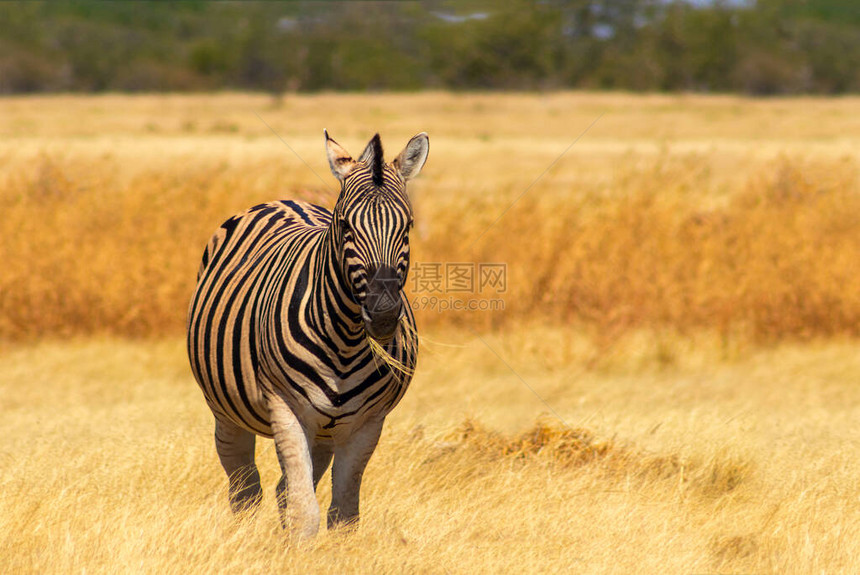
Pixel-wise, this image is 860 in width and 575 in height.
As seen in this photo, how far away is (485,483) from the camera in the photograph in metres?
5.63

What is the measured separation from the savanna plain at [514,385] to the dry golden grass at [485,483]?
0.07 ft

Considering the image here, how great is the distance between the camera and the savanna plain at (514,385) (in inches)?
180

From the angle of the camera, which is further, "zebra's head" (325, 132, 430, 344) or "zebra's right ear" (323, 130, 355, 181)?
"zebra's right ear" (323, 130, 355, 181)

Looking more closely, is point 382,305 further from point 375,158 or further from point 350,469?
point 350,469

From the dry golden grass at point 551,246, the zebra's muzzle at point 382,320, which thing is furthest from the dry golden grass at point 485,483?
the dry golden grass at point 551,246

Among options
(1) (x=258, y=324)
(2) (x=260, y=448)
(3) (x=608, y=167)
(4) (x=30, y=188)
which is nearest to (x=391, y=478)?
(2) (x=260, y=448)

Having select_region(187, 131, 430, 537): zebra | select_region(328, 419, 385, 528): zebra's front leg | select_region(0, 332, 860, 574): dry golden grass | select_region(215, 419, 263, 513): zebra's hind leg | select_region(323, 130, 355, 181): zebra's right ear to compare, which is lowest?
select_region(0, 332, 860, 574): dry golden grass

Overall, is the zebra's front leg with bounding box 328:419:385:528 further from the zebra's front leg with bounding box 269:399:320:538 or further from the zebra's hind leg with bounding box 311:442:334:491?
the zebra's hind leg with bounding box 311:442:334:491

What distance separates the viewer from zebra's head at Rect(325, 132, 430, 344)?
353 centimetres

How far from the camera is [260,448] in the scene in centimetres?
604

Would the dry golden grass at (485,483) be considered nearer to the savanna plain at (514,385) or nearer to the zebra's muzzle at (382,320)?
the savanna plain at (514,385)

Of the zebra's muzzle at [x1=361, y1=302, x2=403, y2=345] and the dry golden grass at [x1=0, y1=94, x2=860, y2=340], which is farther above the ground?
the zebra's muzzle at [x1=361, y1=302, x2=403, y2=345]

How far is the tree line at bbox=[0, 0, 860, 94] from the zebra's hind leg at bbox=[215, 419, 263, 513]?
35434 millimetres

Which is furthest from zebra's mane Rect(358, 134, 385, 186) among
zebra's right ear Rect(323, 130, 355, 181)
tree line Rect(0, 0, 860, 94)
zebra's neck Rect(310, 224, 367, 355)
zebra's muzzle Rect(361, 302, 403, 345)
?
tree line Rect(0, 0, 860, 94)
